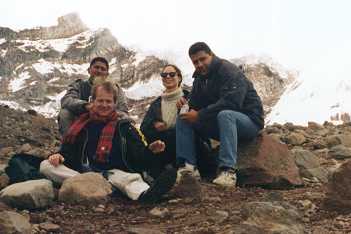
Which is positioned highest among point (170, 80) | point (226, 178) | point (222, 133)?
point (170, 80)

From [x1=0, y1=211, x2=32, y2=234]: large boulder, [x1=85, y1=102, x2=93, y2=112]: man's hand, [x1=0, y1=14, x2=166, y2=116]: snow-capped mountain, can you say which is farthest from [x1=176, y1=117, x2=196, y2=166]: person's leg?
[x1=0, y1=14, x2=166, y2=116]: snow-capped mountain

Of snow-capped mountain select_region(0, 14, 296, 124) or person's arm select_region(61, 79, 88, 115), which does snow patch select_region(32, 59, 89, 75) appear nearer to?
snow-capped mountain select_region(0, 14, 296, 124)

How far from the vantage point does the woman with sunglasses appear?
623 centimetres

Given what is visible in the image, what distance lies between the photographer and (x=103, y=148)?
213 inches

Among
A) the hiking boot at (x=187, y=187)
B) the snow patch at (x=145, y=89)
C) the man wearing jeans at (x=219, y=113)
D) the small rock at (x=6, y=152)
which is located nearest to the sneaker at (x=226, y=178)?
the man wearing jeans at (x=219, y=113)

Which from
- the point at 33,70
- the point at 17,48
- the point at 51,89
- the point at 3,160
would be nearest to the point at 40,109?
the point at 51,89

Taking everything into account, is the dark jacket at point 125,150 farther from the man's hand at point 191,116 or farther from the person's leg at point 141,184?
the man's hand at point 191,116

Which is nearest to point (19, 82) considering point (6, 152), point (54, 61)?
point (54, 61)

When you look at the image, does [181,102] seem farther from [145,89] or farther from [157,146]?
[145,89]

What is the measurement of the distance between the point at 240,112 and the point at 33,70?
158956mm

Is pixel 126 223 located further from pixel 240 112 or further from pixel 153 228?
pixel 240 112

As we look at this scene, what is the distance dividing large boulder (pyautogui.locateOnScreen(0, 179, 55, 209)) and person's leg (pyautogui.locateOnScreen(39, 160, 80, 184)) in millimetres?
419

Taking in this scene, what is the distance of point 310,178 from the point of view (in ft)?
21.1

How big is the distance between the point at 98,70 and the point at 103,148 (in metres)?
1.87
